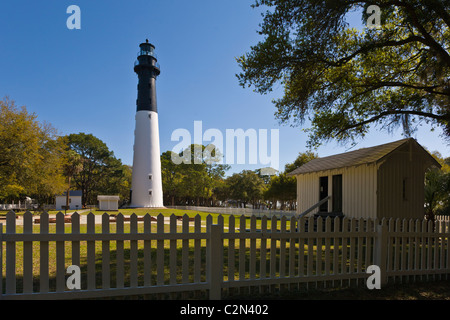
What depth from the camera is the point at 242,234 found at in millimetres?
4367

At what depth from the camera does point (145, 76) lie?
116 feet

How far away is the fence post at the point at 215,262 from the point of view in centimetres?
409

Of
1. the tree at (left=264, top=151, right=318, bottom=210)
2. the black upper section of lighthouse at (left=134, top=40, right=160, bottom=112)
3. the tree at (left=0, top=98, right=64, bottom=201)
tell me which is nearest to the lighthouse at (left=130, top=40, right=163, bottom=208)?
the black upper section of lighthouse at (left=134, top=40, right=160, bottom=112)

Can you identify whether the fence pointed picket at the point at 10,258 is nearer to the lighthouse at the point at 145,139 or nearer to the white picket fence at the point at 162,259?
the white picket fence at the point at 162,259

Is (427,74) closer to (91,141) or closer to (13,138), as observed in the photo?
(13,138)

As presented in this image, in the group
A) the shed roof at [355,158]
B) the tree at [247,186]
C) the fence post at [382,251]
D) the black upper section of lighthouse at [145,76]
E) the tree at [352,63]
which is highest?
the black upper section of lighthouse at [145,76]

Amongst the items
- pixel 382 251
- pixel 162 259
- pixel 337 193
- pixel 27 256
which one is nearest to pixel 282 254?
pixel 162 259

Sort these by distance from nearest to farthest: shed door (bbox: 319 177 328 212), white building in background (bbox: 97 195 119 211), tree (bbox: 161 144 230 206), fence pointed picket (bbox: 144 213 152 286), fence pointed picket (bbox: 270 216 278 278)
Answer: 1. fence pointed picket (bbox: 144 213 152 286)
2. fence pointed picket (bbox: 270 216 278 278)
3. shed door (bbox: 319 177 328 212)
4. white building in background (bbox: 97 195 119 211)
5. tree (bbox: 161 144 230 206)

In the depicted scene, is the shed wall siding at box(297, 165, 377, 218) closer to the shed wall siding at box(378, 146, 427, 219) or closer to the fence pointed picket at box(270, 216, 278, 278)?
the shed wall siding at box(378, 146, 427, 219)

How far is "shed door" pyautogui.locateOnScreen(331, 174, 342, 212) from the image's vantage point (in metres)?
14.3

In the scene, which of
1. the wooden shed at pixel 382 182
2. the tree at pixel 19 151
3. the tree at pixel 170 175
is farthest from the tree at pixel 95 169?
the wooden shed at pixel 382 182

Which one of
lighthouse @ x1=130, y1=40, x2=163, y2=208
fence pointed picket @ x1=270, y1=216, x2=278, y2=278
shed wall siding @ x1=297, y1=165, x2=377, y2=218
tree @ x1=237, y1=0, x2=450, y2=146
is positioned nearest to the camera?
fence pointed picket @ x1=270, y1=216, x2=278, y2=278

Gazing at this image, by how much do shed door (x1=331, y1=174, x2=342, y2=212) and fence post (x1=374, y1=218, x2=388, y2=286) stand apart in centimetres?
939

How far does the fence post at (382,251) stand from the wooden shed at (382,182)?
291 inches
